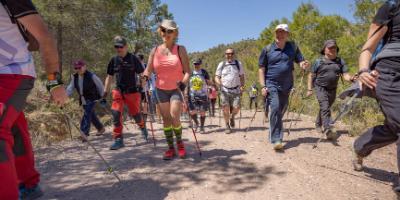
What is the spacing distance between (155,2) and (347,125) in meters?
24.3

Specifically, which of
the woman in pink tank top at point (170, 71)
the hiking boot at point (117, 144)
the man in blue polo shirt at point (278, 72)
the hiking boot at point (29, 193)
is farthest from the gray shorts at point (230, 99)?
the hiking boot at point (29, 193)

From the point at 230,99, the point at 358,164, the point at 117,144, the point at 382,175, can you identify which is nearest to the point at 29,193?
the point at 117,144

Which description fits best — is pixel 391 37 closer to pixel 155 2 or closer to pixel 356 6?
pixel 356 6

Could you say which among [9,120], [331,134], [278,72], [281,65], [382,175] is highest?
[281,65]

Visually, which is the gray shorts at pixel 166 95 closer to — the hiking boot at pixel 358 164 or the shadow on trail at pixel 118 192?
the shadow on trail at pixel 118 192

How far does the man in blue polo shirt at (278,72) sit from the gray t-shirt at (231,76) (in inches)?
72.4

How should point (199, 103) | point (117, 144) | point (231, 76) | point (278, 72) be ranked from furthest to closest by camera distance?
point (199, 103) → point (231, 76) → point (117, 144) → point (278, 72)

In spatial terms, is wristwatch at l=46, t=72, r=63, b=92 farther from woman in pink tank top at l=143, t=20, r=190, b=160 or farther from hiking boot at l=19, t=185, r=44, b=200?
woman in pink tank top at l=143, t=20, r=190, b=160

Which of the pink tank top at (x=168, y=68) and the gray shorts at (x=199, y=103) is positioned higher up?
the pink tank top at (x=168, y=68)

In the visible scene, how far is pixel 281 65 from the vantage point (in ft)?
18.3

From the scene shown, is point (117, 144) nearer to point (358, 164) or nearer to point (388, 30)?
point (358, 164)

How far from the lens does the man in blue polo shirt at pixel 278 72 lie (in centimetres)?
547

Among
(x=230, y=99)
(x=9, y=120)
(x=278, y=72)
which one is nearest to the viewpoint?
(x=9, y=120)

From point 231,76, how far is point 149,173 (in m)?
3.80
